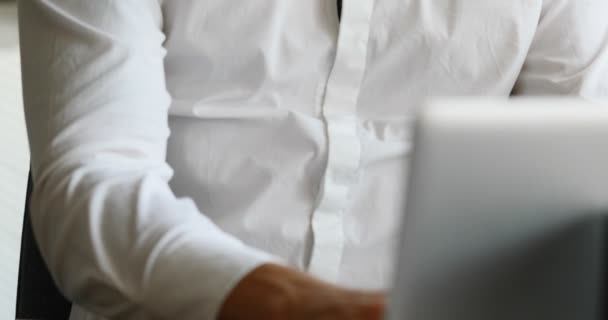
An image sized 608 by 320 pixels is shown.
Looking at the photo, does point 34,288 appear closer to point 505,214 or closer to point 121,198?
point 121,198

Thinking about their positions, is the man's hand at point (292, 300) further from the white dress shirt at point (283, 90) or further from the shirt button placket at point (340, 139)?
the shirt button placket at point (340, 139)

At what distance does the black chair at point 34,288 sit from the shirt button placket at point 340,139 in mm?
278

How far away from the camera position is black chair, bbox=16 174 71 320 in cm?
88

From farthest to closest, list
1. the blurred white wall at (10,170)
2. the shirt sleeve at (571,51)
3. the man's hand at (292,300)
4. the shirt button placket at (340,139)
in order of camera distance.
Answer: the blurred white wall at (10,170), the shirt sleeve at (571,51), the shirt button placket at (340,139), the man's hand at (292,300)

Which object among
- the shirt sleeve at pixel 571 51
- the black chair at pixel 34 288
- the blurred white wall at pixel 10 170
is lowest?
the blurred white wall at pixel 10 170

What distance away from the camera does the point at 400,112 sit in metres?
0.91

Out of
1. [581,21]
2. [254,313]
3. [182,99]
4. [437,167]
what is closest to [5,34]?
[182,99]

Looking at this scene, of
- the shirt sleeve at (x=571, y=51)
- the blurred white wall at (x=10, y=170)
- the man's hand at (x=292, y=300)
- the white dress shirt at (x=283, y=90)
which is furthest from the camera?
the blurred white wall at (x=10, y=170)

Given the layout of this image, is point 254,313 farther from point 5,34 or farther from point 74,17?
point 5,34

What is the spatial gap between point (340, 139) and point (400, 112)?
0.26 feet

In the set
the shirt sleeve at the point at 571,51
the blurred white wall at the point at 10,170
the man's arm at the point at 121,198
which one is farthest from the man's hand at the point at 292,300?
the blurred white wall at the point at 10,170

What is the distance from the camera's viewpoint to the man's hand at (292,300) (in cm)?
51

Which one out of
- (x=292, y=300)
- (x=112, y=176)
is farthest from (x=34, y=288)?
(x=292, y=300)

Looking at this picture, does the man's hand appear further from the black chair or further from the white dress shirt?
the black chair
